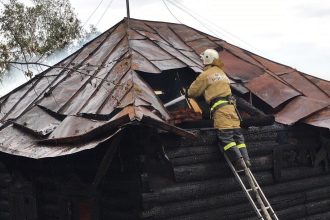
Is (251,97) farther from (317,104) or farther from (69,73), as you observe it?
(69,73)

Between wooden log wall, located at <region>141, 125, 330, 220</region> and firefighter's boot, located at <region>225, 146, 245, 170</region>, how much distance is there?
15.8 inches

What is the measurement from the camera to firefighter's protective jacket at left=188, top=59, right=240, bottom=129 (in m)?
6.88

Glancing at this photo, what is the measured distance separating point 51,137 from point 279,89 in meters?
5.19

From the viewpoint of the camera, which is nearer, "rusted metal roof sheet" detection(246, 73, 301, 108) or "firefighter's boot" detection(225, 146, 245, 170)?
"firefighter's boot" detection(225, 146, 245, 170)

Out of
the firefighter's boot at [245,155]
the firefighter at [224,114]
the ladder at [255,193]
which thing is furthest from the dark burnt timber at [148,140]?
the ladder at [255,193]

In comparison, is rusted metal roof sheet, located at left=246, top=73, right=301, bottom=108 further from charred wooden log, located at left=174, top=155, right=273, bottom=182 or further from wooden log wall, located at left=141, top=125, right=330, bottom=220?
charred wooden log, located at left=174, top=155, right=273, bottom=182

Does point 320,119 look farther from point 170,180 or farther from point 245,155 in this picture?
point 170,180

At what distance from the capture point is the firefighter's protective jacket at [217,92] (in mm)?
6883

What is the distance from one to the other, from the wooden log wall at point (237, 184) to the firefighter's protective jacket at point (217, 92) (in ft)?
1.55

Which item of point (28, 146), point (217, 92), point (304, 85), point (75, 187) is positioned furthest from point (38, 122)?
point (304, 85)

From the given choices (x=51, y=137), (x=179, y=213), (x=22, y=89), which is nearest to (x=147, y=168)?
(x=179, y=213)

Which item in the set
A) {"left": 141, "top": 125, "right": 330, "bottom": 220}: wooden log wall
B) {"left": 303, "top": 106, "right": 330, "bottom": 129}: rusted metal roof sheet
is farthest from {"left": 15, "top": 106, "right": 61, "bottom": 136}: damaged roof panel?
{"left": 303, "top": 106, "right": 330, "bottom": 129}: rusted metal roof sheet

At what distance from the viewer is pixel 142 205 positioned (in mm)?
6152

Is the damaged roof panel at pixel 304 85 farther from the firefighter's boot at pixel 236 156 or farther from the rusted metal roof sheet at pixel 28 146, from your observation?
the rusted metal roof sheet at pixel 28 146
